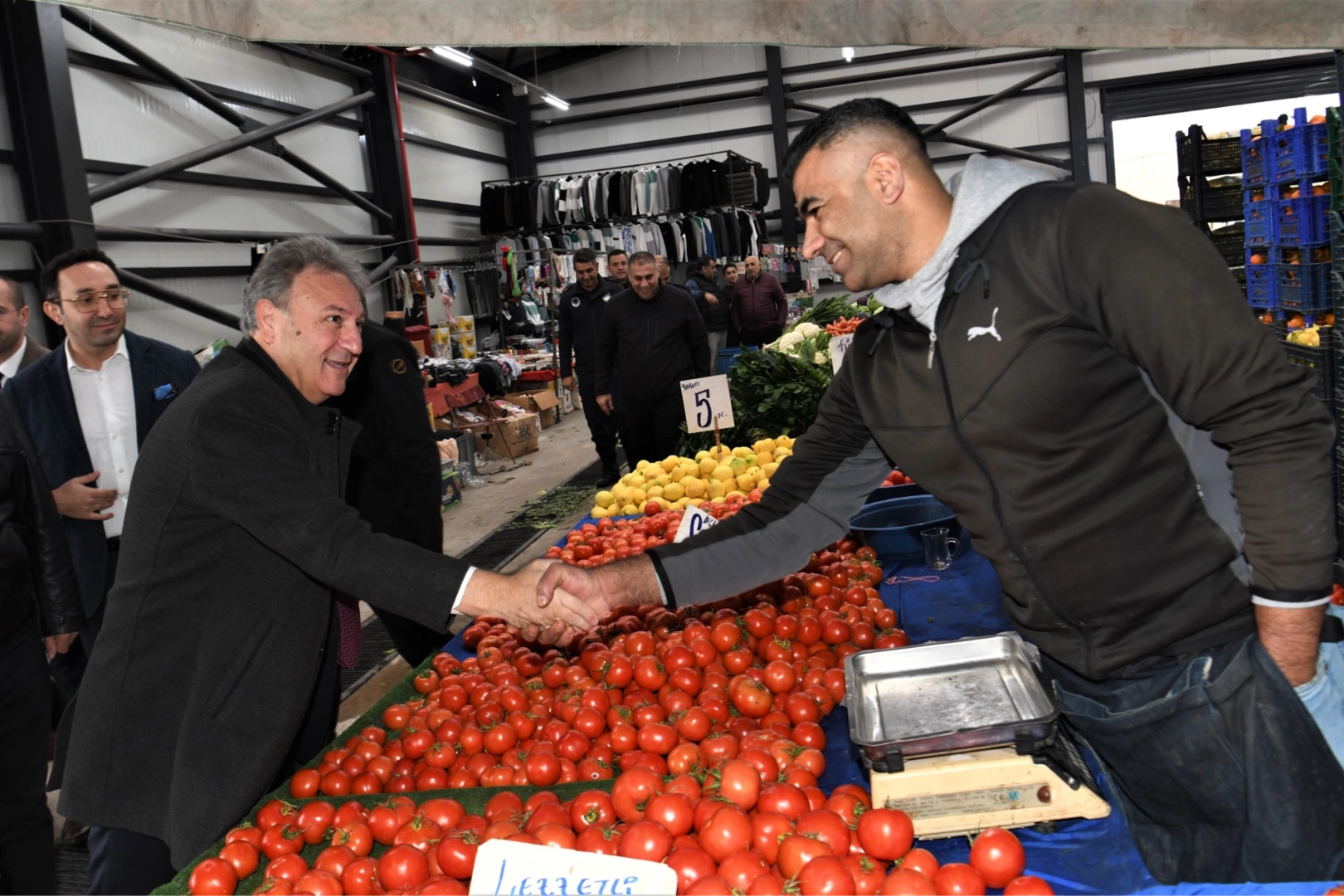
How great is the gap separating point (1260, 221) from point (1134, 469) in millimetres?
7082

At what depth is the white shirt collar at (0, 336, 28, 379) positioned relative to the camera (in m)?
3.86

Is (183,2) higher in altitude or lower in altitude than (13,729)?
higher

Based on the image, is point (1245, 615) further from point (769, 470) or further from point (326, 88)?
point (326, 88)

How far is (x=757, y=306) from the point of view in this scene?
35.2 ft

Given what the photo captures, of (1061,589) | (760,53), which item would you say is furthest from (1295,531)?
(760,53)

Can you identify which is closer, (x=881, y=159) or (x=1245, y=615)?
(x=1245, y=615)

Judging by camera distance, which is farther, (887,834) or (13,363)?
(13,363)

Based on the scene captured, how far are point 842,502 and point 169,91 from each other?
9.81 metres

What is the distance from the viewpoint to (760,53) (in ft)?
53.3

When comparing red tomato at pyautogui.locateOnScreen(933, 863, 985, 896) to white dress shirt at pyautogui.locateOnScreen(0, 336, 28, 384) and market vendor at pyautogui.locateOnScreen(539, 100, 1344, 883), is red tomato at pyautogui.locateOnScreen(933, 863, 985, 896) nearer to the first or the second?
market vendor at pyautogui.locateOnScreen(539, 100, 1344, 883)

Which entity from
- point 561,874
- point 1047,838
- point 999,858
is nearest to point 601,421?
point 1047,838

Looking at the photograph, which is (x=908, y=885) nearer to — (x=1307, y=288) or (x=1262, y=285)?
(x=1307, y=288)

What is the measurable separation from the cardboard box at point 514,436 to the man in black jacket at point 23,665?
24.5ft

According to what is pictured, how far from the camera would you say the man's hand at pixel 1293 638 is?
1374 millimetres
